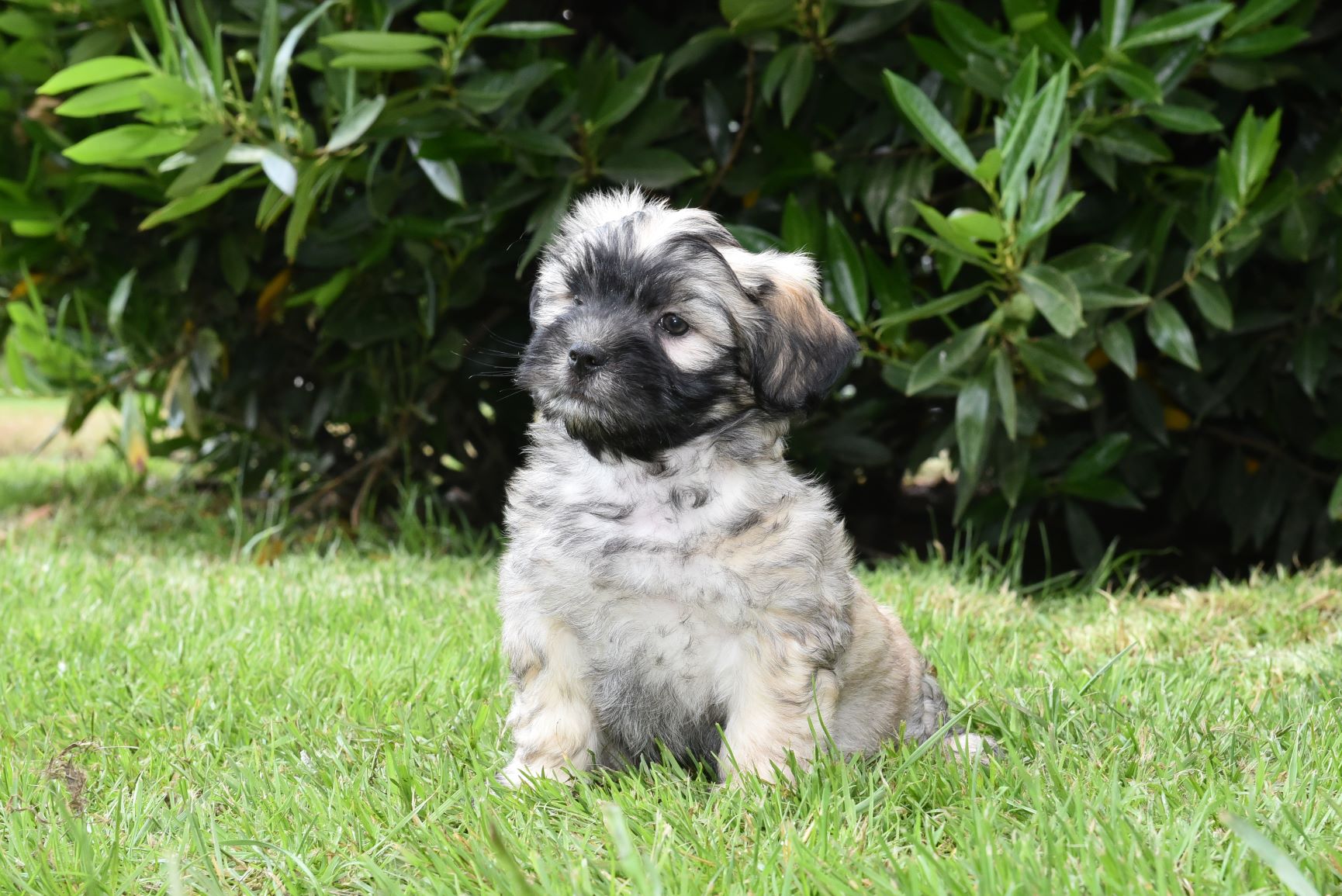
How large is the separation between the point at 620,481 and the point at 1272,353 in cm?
312

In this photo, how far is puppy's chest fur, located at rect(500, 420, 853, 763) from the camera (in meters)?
2.52

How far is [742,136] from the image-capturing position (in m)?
4.38

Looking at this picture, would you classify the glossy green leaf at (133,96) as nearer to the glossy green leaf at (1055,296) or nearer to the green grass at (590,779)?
A: the green grass at (590,779)

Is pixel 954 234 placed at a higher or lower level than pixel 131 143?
lower

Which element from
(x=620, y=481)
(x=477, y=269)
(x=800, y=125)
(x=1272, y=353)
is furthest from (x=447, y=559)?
(x=1272, y=353)

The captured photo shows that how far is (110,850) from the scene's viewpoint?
2.27m

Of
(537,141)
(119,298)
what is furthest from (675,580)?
(119,298)

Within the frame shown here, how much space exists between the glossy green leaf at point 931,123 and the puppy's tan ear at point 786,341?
3.23 feet

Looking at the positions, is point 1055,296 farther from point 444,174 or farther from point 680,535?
point 444,174

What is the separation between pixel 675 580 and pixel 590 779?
44 cm

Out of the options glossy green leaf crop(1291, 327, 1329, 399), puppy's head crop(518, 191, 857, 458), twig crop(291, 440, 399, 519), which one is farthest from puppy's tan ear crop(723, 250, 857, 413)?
twig crop(291, 440, 399, 519)

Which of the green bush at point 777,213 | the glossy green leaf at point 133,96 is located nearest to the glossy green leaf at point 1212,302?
the green bush at point 777,213

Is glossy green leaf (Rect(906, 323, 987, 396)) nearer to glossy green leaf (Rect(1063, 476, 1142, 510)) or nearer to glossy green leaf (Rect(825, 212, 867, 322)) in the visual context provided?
glossy green leaf (Rect(825, 212, 867, 322))

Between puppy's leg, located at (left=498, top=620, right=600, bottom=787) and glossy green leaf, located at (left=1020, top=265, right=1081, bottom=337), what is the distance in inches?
68.5
